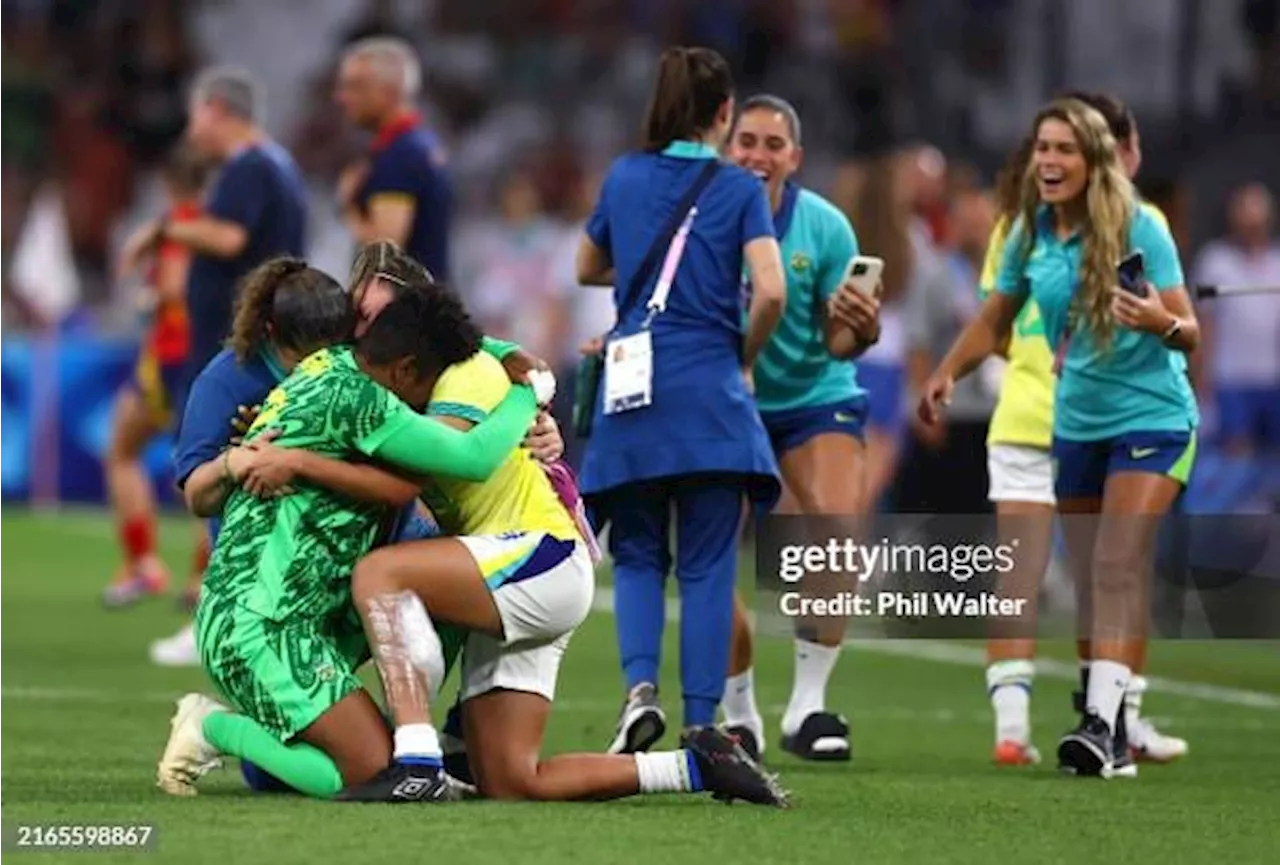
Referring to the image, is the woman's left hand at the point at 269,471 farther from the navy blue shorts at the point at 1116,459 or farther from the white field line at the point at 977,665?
the white field line at the point at 977,665

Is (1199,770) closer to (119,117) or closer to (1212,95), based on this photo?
(1212,95)

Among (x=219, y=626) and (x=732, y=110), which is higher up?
(x=732, y=110)

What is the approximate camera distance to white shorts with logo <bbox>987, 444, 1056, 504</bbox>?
11.8 metres

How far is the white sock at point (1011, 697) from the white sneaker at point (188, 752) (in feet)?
10.0

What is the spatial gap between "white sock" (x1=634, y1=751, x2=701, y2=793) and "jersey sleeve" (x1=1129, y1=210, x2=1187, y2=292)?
2732mm

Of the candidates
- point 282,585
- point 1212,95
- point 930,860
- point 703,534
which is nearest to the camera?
point 930,860

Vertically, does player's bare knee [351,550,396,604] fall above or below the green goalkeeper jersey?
below

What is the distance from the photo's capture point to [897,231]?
1770 cm

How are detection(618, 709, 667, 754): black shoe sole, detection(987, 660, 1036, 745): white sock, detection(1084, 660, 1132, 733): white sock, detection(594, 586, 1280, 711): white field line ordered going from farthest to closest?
detection(594, 586, 1280, 711): white field line < detection(987, 660, 1036, 745): white sock < detection(1084, 660, 1132, 733): white sock < detection(618, 709, 667, 754): black shoe sole

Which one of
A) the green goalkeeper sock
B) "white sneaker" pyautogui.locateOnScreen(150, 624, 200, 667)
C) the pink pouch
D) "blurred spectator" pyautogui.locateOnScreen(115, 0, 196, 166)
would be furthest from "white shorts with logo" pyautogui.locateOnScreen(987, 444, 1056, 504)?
"blurred spectator" pyautogui.locateOnScreen(115, 0, 196, 166)

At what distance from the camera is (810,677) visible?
11586mm

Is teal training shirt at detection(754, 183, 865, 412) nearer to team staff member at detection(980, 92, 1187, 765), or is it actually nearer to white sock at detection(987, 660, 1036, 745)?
team staff member at detection(980, 92, 1187, 765)

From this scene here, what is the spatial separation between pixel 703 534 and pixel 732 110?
1.33 meters

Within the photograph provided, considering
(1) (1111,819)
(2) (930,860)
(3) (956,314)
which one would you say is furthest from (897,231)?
(2) (930,860)
